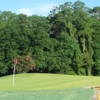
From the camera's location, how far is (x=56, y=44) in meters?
48.2

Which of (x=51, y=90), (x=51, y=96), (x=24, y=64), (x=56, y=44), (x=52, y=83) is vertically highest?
(x=56, y=44)

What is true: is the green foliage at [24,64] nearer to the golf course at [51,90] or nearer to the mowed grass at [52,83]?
the mowed grass at [52,83]

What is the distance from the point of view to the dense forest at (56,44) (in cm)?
4672

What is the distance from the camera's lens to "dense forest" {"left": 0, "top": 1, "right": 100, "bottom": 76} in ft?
153

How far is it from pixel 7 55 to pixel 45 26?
26.3 feet

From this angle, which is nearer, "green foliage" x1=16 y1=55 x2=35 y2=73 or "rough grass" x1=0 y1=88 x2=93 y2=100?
"rough grass" x1=0 y1=88 x2=93 y2=100

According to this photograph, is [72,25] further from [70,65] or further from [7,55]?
[7,55]

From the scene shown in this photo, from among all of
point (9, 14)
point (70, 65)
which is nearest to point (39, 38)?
point (70, 65)

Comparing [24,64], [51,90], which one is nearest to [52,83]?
[51,90]

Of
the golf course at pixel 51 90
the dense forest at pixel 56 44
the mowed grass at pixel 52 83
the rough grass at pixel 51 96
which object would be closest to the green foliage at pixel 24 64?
the dense forest at pixel 56 44

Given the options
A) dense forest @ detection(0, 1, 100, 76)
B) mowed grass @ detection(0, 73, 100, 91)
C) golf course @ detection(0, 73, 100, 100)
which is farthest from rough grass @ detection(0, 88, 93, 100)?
dense forest @ detection(0, 1, 100, 76)

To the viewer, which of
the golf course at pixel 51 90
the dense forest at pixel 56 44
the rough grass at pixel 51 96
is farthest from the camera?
the dense forest at pixel 56 44

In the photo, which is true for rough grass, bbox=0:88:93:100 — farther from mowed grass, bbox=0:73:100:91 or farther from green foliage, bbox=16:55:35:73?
green foliage, bbox=16:55:35:73

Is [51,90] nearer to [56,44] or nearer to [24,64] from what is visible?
[24,64]
